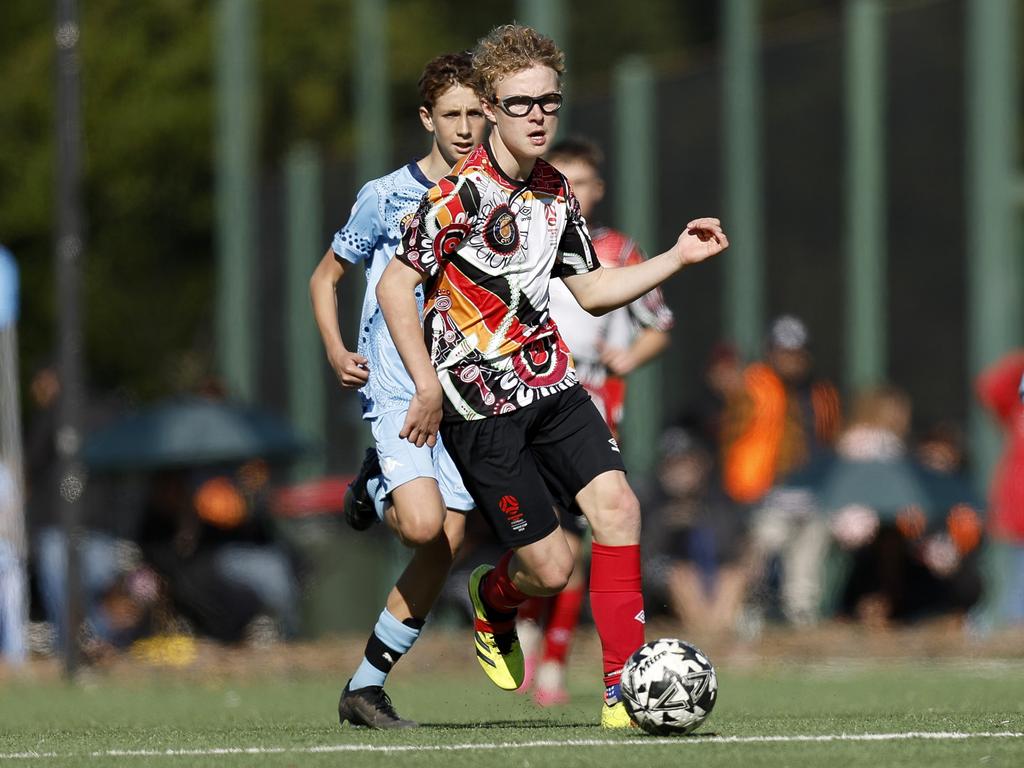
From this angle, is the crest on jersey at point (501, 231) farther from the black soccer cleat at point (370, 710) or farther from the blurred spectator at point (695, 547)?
the blurred spectator at point (695, 547)

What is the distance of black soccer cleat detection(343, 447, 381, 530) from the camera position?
8094 mm

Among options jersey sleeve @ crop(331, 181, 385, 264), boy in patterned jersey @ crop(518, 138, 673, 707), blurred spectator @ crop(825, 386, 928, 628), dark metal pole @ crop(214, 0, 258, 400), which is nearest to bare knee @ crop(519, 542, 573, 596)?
jersey sleeve @ crop(331, 181, 385, 264)

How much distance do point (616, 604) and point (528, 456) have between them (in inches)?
21.6

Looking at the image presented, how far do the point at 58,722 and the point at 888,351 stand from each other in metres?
9.14

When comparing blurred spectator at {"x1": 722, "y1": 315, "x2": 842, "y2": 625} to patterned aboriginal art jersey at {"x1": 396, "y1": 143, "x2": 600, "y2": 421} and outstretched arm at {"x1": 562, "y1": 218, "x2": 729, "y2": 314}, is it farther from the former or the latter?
patterned aboriginal art jersey at {"x1": 396, "y1": 143, "x2": 600, "y2": 421}

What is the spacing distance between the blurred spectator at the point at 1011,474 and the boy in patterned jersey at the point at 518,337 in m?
7.65

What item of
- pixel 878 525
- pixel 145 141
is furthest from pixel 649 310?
pixel 145 141

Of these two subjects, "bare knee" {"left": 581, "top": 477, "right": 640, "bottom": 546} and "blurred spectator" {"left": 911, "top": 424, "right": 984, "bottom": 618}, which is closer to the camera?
"bare knee" {"left": 581, "top": 477, "right": 640, "bottom": 546}

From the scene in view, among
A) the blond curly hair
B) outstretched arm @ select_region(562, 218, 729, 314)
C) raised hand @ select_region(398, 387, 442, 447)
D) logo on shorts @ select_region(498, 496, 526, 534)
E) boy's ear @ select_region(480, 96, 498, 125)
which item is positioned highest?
the blond curly hair

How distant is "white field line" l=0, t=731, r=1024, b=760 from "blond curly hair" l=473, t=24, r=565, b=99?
2061mm

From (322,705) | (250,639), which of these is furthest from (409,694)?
(250,639)

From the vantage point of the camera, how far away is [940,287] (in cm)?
1683

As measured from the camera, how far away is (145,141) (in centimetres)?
2920

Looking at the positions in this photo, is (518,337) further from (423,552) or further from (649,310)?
(649,310)
